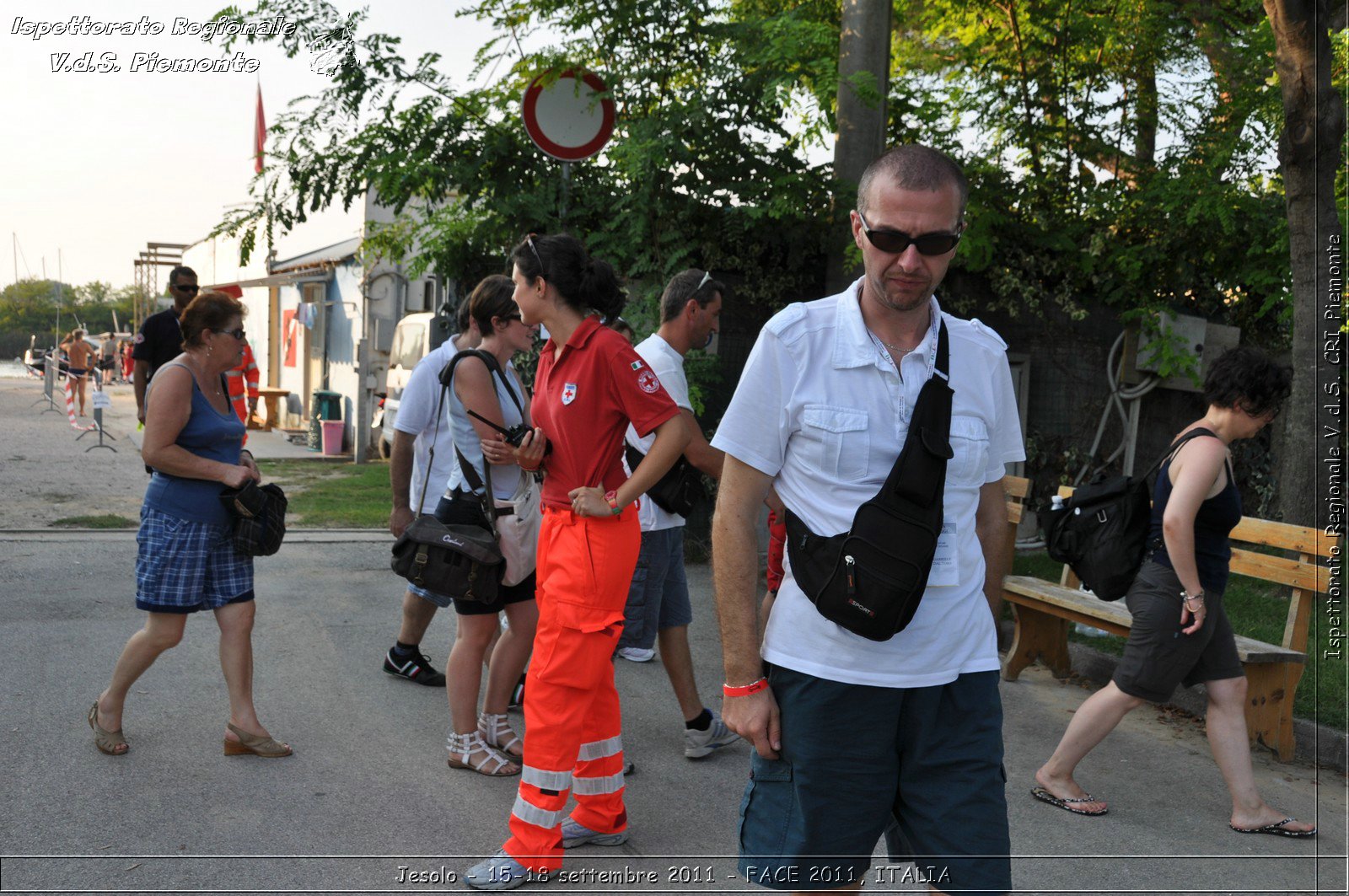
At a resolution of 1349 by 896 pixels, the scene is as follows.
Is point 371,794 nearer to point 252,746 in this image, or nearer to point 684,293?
point 252,746

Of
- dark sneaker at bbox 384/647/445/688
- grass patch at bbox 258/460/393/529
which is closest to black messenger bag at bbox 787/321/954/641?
dark sneaker at bbox 384/647/445/688

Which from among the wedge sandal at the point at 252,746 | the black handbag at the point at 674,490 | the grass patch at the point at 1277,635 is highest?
the black handbag at the point at 674,490

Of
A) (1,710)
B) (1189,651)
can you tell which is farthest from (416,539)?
(1189,651)

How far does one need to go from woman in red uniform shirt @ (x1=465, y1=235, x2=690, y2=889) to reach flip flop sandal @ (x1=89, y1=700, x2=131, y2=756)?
1836 mm

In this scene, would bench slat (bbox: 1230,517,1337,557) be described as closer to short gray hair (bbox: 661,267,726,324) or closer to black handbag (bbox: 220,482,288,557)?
short gray hair (bbox: 661,267,726,324)

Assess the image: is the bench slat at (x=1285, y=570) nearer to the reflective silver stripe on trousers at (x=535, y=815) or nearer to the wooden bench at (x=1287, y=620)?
the wooden bench at (x=1287, y=620)

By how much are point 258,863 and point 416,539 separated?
126 centimetres

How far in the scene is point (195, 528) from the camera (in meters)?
4.44

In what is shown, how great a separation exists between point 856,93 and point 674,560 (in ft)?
15.5

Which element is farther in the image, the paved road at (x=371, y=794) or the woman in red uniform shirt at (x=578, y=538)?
the paved road at (x=371, y=794)

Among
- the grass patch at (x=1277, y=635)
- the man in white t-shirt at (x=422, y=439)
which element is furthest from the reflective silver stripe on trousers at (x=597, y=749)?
the grass patch at (x=1277, y=635)

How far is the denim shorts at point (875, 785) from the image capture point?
2324mm

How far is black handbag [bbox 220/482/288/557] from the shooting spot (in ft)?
14.6

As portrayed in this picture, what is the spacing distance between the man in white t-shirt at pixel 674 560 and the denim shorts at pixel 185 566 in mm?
1621
